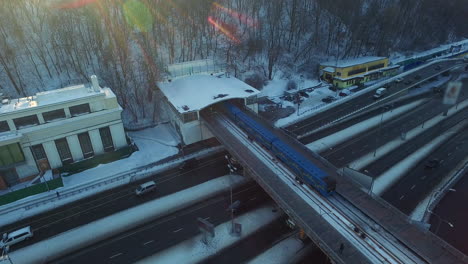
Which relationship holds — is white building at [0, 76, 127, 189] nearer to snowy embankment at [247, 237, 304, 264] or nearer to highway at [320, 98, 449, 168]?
snowy embankment at [247, 237, 304, 264]

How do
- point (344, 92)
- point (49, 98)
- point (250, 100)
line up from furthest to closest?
point (344, 92) → point (250, 100) → point (49, 98)

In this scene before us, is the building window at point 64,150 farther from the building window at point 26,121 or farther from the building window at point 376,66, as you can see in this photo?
the building window at point 376,66

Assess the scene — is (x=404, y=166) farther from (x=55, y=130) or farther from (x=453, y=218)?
(x=55, y=130)

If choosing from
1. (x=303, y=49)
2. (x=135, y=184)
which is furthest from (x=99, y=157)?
(x=303, y=49)

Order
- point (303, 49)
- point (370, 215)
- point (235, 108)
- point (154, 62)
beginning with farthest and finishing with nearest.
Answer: point (303, 49), point (154, 62), point (235, 108), point (370, 215)

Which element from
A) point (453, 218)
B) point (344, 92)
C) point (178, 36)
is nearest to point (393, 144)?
point (453, 218)

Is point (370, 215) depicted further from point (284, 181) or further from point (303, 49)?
point (303, 49)
